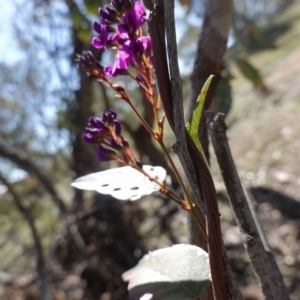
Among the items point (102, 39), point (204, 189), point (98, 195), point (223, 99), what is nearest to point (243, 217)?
point (204, 189)

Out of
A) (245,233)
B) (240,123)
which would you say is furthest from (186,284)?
(240,123)

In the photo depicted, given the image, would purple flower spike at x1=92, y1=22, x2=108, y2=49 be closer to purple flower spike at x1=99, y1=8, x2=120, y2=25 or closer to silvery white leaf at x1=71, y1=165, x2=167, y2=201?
purple flower spike at x1=99, y1=8, x2=120, y2=25

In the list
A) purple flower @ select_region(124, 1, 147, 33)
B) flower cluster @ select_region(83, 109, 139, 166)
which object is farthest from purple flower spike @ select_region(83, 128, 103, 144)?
purple flower @ select_region(124, 1, 147, 33)

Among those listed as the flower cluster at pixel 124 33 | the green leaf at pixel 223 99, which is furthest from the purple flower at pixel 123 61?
the green leaf at pixel 223 99

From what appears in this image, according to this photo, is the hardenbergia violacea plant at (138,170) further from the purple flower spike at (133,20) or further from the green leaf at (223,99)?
the green leaf at (223,99)

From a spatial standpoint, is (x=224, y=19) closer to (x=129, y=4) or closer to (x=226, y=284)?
(x=129, y=4)
